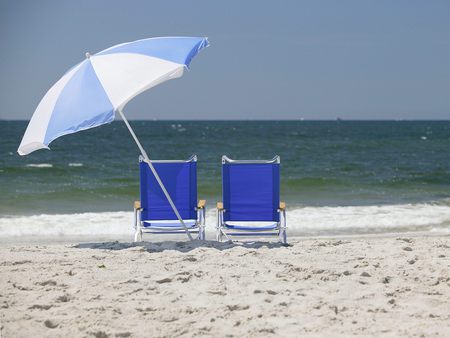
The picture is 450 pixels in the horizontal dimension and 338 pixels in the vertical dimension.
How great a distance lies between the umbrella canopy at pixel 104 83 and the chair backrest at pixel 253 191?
124 cm

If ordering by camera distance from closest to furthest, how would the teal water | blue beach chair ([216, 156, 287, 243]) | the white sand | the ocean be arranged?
the white sand
blue beach chair ([216, 156, 287, 243])
the ocean
the teal water

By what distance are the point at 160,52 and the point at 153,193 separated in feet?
4.98

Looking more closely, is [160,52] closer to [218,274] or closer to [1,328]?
[218,274]

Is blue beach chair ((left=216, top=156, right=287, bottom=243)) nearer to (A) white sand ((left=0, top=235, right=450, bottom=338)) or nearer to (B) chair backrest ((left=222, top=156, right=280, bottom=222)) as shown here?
(B) chair backrest ((left=222, top=156, right=280, bottom=222))

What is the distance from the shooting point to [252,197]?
6465mm

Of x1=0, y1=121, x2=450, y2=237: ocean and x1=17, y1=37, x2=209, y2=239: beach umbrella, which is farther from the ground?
x1=17, y1=37, x2=209, y2=239: beach umbrella

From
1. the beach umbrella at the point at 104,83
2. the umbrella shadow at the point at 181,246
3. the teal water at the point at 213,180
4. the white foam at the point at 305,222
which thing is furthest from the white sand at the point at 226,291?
the teal water at the point at 213,180

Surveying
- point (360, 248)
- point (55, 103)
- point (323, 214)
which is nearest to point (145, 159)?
point (55, 103)

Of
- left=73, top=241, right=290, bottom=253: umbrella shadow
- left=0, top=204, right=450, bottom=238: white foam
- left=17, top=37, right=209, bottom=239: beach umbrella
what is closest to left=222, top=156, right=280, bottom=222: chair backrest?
left=73, top=241, right=290, bottom=253: umbrella shadow

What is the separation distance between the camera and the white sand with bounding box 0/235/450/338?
3.90m

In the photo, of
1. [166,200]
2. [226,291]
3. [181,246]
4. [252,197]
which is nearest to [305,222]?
[252,197]

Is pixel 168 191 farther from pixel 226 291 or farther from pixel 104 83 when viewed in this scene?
pixel 226 291

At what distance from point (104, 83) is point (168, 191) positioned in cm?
149

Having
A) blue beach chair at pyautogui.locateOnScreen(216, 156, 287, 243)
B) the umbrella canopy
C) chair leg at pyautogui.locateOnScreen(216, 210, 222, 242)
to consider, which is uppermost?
the umbrella canopy
